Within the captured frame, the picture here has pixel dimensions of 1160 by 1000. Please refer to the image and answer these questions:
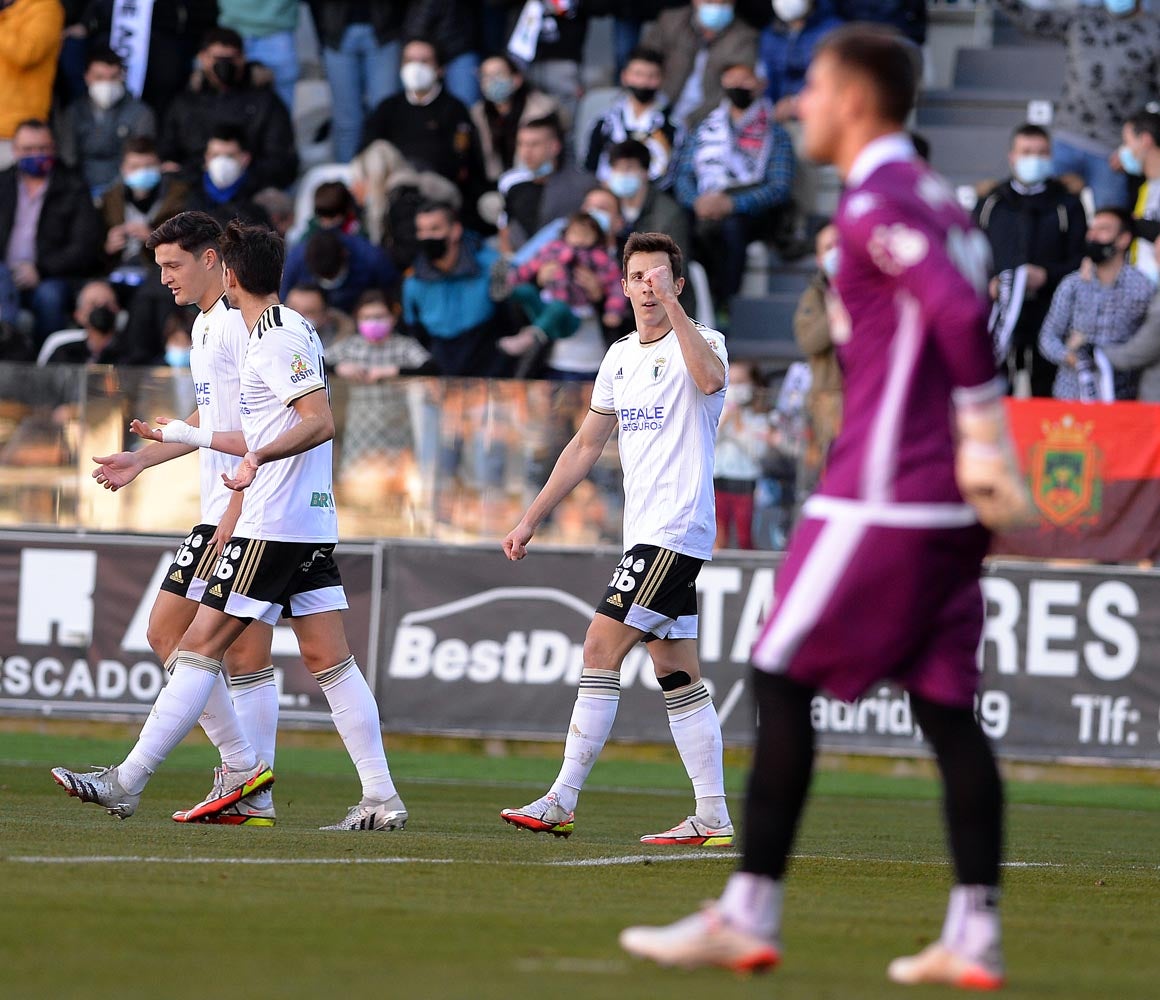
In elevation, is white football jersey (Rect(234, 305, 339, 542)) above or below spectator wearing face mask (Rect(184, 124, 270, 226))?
below

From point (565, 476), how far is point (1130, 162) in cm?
933

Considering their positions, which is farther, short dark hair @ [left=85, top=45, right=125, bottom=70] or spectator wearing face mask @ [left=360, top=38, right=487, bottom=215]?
short dark hair @ [left=85, top=45, right=125, bottom=70]

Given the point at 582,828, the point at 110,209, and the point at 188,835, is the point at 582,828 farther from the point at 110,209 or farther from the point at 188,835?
the point at 110,209

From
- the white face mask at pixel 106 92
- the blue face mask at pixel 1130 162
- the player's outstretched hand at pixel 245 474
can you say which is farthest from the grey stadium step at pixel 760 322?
the player's outstretched hand at pixel 245 474

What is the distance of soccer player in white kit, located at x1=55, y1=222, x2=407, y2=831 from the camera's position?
818 centimetres

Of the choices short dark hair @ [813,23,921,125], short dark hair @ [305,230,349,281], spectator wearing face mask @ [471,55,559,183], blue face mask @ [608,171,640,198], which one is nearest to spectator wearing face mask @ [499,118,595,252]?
blue face mask @ [608,171,640,198]

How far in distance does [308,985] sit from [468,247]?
1222 centimetres

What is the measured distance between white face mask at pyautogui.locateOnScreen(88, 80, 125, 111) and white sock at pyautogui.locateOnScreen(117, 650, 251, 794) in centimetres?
1156

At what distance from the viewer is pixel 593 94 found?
1928 centimetres

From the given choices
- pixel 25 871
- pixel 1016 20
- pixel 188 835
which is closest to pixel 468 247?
pixel 1016 20

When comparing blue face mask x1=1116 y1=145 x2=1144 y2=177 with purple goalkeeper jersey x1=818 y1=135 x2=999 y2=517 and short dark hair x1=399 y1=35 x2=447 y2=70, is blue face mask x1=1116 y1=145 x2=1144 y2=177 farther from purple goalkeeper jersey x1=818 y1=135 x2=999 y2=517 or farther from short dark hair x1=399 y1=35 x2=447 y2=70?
purple goalkeeper jersey x1=818 y1=135 x2=999 y2=517

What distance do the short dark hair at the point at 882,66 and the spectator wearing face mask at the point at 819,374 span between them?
8474 mm

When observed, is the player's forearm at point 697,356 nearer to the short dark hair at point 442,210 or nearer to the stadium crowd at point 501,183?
the stadium crowd at point 501,183

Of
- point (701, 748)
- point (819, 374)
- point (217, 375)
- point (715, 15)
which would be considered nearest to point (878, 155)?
point (701, 748)
